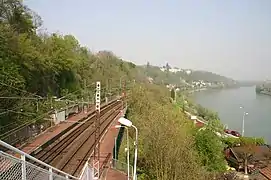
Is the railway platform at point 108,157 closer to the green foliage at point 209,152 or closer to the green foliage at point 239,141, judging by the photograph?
the green foliage at point 209,152

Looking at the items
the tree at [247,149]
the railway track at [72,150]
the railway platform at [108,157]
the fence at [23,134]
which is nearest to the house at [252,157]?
the tree at [247,149]

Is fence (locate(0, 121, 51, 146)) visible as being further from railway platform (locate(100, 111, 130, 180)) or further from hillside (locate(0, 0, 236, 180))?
railway platform (locate(100, 111, 130, 180))

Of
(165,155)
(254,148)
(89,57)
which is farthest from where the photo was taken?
(89,57)

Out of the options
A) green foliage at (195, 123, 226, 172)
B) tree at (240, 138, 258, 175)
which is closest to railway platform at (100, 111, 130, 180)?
green foliage at (195, 123, 226, 172)

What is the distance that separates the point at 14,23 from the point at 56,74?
32.1 ft

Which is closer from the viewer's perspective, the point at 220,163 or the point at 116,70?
the point at 220,163

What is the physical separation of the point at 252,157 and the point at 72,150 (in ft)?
62.5

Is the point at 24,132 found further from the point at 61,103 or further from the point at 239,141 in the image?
the point at 239,141

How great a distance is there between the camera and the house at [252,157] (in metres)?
32.6

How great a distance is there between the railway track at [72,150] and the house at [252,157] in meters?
12.5

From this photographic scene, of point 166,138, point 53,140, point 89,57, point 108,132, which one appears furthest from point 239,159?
point 89,57

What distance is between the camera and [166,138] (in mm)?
20359

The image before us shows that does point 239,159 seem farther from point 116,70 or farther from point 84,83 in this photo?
point 116,70

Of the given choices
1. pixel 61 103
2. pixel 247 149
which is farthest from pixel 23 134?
pixel 247 149
